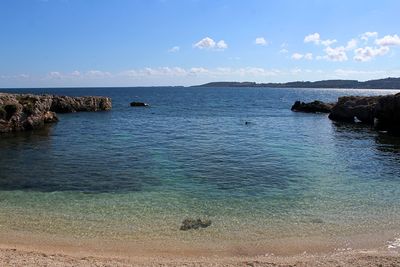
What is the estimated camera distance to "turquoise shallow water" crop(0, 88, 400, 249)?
18062 millimetres

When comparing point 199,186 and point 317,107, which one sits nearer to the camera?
point 199,186

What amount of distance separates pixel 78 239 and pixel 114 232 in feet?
4.72

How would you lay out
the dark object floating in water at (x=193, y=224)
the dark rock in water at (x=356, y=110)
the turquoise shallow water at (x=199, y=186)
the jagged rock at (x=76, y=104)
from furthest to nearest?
the jagged rock at (x=76, y=104)
the dark rock in water at (x=356, y=110)
the turquoise shallow water at (x=199, y=186)
the dark object floating in water at (x=193, y=224)

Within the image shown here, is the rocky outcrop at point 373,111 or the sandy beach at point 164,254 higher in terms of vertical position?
the rocky outcrop at point 373,111

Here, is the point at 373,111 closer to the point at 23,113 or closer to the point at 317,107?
the point at 317,107

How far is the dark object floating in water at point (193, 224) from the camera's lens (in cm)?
1780

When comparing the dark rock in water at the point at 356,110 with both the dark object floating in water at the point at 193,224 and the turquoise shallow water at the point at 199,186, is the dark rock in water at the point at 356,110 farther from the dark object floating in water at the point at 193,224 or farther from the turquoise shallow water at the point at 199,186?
the dark object floating in water at the point at 193,224

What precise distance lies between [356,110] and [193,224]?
2311 inches

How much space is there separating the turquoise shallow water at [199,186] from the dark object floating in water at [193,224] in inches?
15.2

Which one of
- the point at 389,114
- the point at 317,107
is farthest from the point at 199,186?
the point at 317,107

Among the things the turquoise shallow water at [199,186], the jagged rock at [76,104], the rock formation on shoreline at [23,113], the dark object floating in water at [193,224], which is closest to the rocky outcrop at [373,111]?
the turquoise shallow water at [199,186]

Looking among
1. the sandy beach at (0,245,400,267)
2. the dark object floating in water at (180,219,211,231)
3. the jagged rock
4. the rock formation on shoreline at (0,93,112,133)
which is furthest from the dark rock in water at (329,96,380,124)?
the sandy beach at (0,245,400,267)

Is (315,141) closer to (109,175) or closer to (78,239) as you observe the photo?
(109,175)

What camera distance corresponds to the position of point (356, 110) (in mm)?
70438
